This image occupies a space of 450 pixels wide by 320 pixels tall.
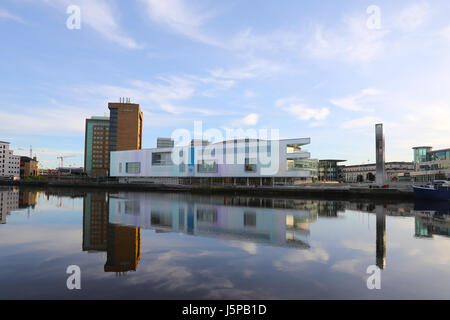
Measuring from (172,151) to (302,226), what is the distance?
229 ft

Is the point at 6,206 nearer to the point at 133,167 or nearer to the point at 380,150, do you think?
the point at 380,150

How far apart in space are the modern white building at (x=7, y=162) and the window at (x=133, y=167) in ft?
257

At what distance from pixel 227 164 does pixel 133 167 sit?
37.2 m

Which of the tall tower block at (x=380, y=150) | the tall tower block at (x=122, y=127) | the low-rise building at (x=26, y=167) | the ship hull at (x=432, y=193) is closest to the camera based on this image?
the ship hull at (x=432, y=193)

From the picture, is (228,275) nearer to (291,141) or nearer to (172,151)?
(291,141)

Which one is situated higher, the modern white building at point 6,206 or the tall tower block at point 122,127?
the tall tower block at point 122,127

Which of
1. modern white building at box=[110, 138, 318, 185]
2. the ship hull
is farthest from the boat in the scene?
modern white building at box=[110, 138, 318, 185]

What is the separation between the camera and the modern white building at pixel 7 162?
13801 cm

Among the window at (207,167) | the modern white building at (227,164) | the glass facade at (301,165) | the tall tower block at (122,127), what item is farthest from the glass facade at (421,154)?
the tall tower block at (122,127)

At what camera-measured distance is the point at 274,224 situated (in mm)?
20344

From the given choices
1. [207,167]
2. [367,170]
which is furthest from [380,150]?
[367,170]

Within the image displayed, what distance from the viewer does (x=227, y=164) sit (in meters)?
75.1

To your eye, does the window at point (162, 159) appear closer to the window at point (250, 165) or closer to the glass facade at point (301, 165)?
the window at point (250, 165)
